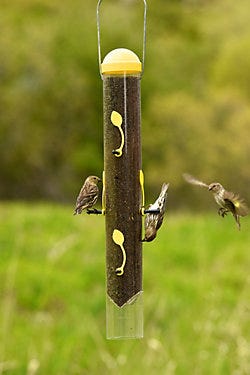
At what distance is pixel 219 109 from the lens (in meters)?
25.4

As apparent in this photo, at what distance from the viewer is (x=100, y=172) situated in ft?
87.1

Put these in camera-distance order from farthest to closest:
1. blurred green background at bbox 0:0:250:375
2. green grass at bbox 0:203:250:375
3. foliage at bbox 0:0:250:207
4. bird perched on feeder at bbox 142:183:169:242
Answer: foliage at bbox 0:0:250:207 < blurred green background at bbox 0:0:250:375 < green grass at bbox 0:203:250:375 < bird perched on feeder at bbox 142:183:169:242

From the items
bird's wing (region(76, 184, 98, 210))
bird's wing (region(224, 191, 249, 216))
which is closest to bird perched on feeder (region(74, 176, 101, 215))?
bird's wing (region(76, 184, 98, 210))

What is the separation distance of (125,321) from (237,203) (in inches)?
22.2

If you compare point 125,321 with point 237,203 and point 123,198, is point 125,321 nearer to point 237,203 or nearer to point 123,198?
point 123,198

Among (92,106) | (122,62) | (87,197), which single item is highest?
(92,106)

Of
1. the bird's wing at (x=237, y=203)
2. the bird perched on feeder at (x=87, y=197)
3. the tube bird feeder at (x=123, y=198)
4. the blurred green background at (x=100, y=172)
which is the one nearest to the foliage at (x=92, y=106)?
the blurred green background at (x=100, y=172)

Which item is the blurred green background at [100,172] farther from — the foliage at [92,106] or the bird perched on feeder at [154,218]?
the bird perched on feeder at [154,218]

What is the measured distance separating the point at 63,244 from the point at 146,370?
1.49 meters

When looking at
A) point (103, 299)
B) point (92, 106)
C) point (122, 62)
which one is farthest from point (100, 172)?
point (122, 62)

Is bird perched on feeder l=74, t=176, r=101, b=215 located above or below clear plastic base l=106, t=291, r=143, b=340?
above

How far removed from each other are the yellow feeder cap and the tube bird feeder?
0.01 meters

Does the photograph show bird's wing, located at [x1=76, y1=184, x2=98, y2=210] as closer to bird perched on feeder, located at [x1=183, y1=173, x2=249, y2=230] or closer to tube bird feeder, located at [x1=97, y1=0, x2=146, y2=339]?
tube bird feeder, located at [x1=97, y1=0, x2=146, y2=339]

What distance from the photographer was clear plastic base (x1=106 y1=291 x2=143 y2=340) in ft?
10.1
